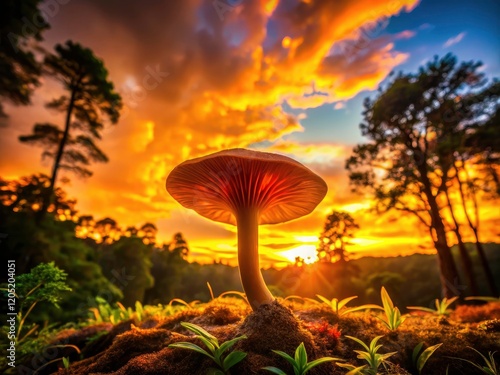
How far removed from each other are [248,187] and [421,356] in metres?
2.15

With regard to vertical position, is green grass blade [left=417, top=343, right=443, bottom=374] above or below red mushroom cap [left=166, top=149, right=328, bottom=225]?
below

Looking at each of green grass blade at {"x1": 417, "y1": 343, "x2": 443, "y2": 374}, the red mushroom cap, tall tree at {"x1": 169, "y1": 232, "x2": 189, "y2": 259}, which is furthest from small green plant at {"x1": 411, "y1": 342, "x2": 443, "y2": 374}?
tall tree at {"x1": 169, "y1": 232, "x2": 189, "y2": 259}

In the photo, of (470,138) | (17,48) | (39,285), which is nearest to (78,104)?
(17,48)

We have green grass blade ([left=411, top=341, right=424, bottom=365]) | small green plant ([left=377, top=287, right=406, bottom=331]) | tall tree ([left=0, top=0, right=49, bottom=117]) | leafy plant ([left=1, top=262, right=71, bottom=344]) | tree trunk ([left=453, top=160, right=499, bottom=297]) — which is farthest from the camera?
tree trunk ([left=453, top=160, right=499, bottom=297])

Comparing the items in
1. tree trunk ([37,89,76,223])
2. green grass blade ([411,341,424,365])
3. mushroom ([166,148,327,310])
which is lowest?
green grass blade ([411,341,424,365])

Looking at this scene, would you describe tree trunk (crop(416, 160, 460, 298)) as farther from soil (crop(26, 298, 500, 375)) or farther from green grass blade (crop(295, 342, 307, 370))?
green grass blade (crop(295, 342, 307, 370))

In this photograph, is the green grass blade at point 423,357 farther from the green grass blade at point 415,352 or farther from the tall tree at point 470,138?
the tall tree at point 470,138

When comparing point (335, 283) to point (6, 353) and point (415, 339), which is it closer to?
point (415, 339)

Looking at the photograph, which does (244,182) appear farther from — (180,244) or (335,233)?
(180,244)

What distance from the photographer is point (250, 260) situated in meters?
2.59

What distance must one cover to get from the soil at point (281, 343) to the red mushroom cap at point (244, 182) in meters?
1.20

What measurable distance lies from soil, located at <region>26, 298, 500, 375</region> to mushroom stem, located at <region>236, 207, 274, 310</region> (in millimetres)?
302

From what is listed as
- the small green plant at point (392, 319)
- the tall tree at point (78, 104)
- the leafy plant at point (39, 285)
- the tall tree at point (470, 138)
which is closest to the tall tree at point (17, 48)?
the tall tree at point (78, 104)

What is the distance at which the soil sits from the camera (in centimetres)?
172
